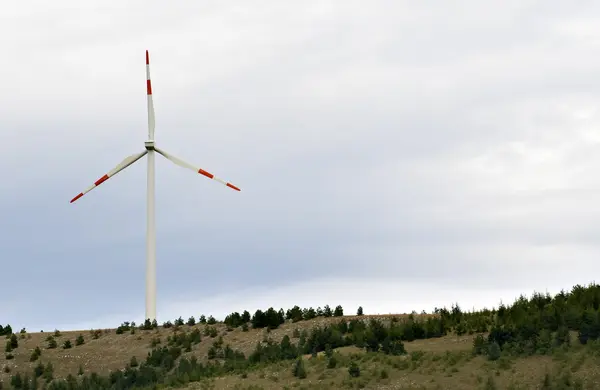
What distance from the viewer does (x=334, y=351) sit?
58906 mm

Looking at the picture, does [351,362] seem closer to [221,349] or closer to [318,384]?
[318,384]

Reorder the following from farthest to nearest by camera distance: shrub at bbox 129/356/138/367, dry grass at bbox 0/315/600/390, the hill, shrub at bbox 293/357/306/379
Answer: shrub at bbox 129/356/138/367, shrub at bbox 293/357/306/379, the hill, dry grass at bbox 0/315/600/390

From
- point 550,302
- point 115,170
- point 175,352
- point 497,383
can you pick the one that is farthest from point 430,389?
point 115,170

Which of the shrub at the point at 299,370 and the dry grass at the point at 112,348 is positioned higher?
the dry grass at the point at 112,348

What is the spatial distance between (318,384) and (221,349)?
14.6 meters

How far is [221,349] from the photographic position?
66.3 meters

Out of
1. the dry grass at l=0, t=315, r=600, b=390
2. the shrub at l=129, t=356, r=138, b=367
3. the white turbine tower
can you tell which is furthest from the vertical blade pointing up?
the shrub at l=129, t=356, r=138, b=367

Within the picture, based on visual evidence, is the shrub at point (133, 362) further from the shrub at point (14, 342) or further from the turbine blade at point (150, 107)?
the turbine blade at point (150, 107)

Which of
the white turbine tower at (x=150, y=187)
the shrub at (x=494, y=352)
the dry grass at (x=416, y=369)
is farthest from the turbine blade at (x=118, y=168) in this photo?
the shrub at (x=494, y=352)

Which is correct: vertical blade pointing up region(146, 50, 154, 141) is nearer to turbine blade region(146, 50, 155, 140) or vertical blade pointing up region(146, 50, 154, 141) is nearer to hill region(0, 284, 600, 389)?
turbine blade region(146, 50, 155, 140)

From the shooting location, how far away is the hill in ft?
168

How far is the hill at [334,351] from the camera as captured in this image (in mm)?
51062

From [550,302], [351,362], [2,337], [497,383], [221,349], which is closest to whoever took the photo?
[497,383]

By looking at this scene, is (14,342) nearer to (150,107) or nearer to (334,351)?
(150,107)
